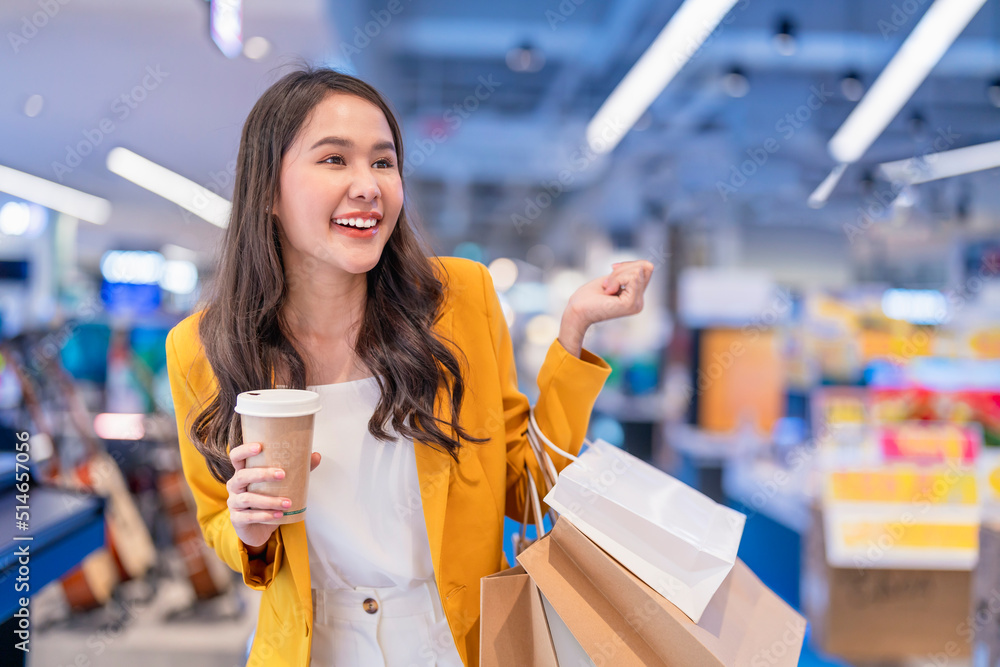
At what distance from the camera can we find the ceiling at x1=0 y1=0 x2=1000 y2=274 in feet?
12.5

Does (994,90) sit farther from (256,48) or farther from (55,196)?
(55,196)

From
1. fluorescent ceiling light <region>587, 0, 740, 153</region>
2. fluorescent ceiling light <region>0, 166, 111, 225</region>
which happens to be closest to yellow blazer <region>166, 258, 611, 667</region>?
fluorescent ceiling light <region>587, 0, 740, 153</region>

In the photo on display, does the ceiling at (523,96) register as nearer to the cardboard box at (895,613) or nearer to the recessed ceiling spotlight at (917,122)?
the recessed ceiling spotlight at (917,122)

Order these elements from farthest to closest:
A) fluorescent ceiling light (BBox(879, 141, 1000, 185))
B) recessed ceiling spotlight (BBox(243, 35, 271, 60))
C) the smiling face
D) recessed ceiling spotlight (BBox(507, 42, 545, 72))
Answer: fluorescent ceiling light (BBox(879, 141, 1000, 185)), recessed ceiling spotlight (BBox(507, 42, 545, 72)), recessed ceiling spotlight (BBox(243, 35, 271, 60)), the smiling face

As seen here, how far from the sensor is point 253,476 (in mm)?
992

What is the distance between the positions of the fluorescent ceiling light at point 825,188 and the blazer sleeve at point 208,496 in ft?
25.7

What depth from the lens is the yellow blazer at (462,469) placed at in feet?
4.06

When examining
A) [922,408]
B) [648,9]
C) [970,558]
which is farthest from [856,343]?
[648,9]

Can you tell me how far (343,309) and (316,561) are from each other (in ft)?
1.57

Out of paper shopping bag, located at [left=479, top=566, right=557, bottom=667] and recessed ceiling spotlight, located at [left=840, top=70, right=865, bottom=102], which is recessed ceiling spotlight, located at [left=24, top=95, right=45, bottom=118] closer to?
paper shopping bag, located at [left=479, top=566, right=557, bottom=667]

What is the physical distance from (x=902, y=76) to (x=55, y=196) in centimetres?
648

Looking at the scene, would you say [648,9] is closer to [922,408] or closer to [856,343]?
[856,343]

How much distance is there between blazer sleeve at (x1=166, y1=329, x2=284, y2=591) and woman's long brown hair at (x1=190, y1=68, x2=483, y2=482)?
64 millimetres

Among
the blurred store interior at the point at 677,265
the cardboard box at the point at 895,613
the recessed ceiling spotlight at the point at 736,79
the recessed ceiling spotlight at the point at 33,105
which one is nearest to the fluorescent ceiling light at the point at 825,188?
the blurred store interior at the point at 677,265
